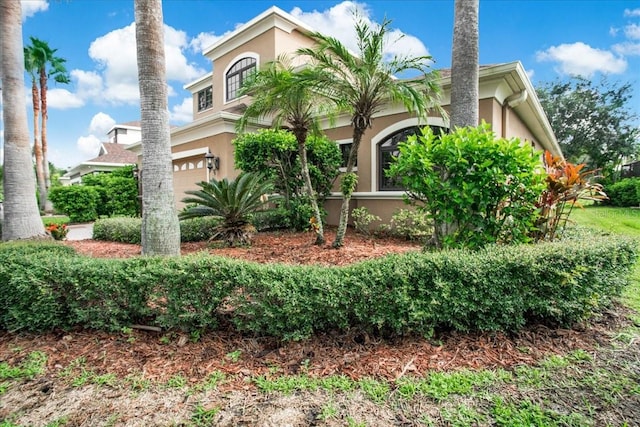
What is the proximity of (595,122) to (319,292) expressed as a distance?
32958mm

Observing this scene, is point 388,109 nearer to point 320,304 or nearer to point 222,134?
point 222,134

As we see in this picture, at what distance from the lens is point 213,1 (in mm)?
9992

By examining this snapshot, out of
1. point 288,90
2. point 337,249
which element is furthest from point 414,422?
point 288,90

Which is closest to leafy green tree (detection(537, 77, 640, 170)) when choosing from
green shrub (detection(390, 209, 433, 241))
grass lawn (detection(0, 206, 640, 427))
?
green shrub (detection(390, 209, 433, 241))

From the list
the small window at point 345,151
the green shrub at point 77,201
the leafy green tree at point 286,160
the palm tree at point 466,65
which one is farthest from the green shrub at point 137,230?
the green shrub at point 77,201

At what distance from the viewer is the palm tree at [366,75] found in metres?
5.66

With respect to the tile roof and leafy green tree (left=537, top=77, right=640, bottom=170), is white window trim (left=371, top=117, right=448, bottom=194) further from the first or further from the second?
leafy green tree (left=537, top=77, right=640, bottom=170)

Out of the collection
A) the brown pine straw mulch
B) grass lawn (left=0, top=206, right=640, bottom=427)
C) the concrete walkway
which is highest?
the concrete walkway

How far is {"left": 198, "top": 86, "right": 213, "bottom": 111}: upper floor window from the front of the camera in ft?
63.9

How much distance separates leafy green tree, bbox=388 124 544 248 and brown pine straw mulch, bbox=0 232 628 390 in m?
1.40

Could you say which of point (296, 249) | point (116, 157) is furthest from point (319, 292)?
point (116, 157)

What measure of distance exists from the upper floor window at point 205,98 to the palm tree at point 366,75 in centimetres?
1529

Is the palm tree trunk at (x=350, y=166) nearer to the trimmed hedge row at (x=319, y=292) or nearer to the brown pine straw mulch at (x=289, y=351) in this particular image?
the trimmed hedge row at (x=319, y=292)

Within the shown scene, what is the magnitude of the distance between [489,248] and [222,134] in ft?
33.6
